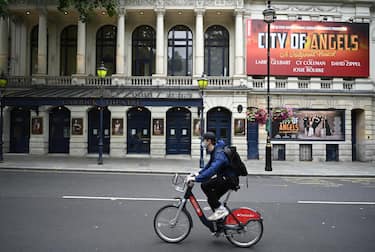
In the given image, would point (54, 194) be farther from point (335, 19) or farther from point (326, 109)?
point (335, 19)

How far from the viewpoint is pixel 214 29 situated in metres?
23.9

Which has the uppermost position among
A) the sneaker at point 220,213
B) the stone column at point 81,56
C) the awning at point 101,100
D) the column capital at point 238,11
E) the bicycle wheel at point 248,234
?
the column capital at point 238,11

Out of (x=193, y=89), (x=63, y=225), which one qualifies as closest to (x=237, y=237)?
(x=63, y=225)

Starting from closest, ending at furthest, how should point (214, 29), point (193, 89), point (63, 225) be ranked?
1. point (63, 225)
2. point (193, 89)
3. point (214, 29)

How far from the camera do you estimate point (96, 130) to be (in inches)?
891

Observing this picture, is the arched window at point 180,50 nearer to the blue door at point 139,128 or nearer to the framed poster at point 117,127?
the blue door at point 139,128

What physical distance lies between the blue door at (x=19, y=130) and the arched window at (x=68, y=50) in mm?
4886

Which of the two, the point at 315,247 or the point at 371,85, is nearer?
the point at 315,247

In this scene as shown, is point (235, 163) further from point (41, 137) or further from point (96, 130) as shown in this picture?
point (41, 137)

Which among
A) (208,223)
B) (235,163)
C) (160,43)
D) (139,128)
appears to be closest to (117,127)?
(139,128)

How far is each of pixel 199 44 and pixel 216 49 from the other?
8.26 feet

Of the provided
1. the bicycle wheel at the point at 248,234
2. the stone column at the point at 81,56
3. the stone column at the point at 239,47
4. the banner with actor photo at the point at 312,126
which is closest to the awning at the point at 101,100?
the stone column at the point at 81,56

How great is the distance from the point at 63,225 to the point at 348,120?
22.6m

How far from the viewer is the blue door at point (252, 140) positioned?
21984mm
